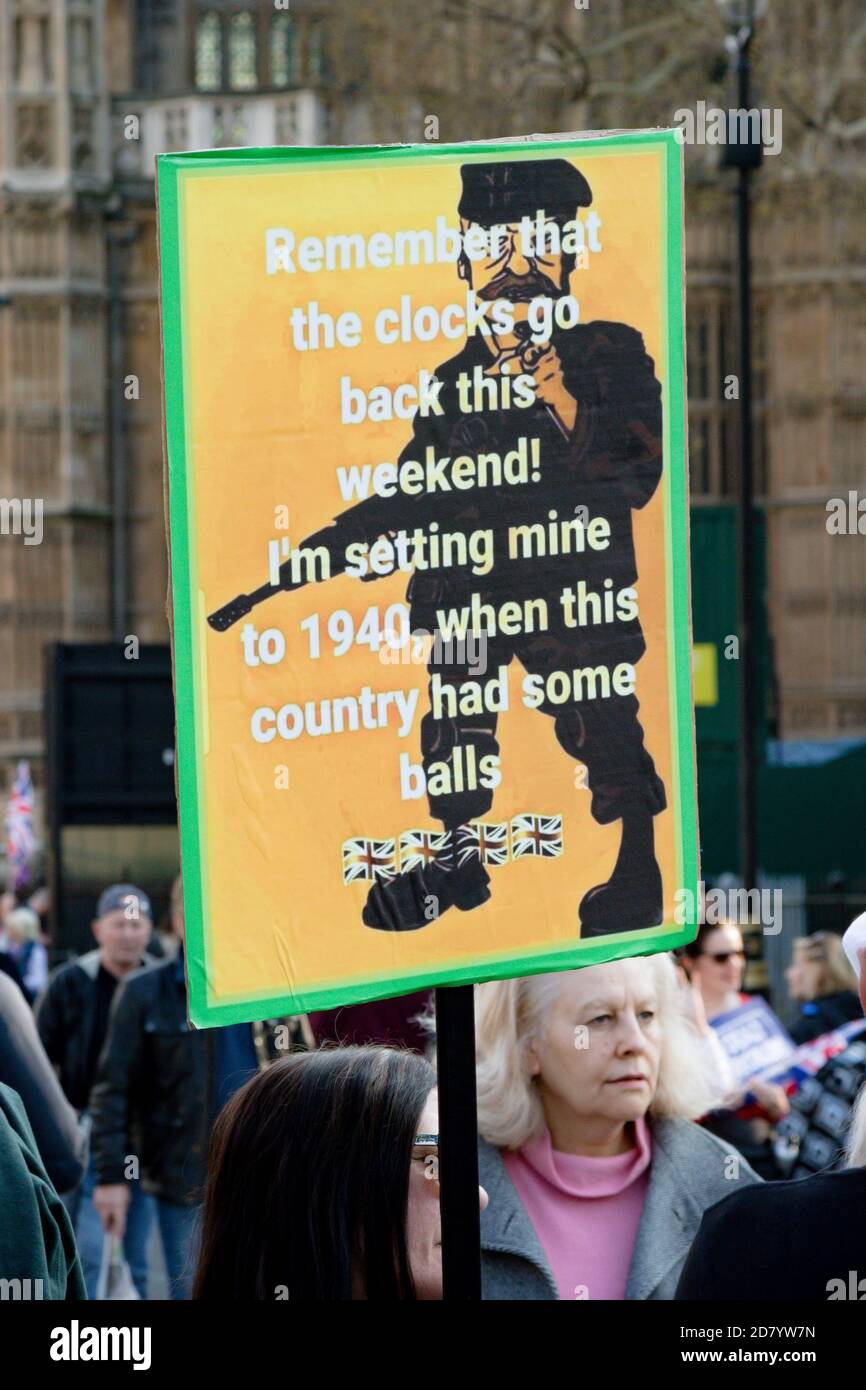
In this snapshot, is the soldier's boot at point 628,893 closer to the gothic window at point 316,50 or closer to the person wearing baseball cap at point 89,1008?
the person wearing baseball cap at point 89,1008

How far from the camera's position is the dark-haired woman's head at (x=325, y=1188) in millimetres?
2379

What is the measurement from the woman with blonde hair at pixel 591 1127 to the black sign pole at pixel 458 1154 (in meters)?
0.82

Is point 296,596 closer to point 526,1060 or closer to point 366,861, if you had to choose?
point 366,861

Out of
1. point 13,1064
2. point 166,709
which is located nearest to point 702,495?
point 166,709

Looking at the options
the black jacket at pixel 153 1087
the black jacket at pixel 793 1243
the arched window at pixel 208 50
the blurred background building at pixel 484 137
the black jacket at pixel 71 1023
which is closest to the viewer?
the black jacket at pixel 793 1243

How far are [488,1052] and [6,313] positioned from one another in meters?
21.9

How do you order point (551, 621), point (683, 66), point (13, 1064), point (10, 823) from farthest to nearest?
point (10, 823) → point (683, 66) → point (13, 1064) → point (551, 621)

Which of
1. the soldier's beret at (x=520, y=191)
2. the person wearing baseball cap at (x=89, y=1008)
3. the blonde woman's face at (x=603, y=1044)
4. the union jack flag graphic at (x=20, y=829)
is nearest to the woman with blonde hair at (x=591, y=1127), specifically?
the blonde woman's face at (x=603, y=1044)

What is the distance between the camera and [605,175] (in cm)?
257

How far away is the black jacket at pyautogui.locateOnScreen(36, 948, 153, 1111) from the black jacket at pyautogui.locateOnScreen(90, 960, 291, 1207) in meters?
0.39

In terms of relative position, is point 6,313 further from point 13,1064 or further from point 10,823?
point 13,1064

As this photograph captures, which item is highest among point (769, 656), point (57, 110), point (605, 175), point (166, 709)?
point (57, 110)

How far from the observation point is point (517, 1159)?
3332 mm

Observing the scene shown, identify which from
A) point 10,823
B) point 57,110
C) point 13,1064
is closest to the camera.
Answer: point 13,1064
